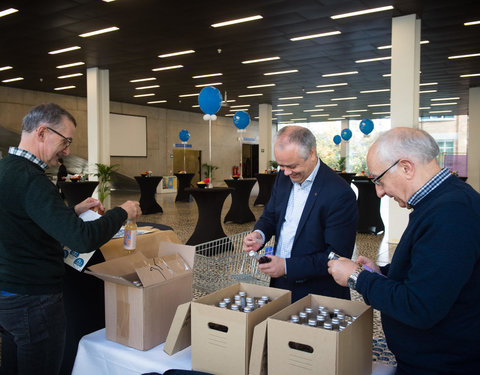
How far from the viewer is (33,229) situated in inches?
64.0

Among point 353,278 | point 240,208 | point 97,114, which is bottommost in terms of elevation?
point 240,208

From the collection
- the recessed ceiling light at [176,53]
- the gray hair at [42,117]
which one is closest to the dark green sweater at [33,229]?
the gray hair at [42,117]

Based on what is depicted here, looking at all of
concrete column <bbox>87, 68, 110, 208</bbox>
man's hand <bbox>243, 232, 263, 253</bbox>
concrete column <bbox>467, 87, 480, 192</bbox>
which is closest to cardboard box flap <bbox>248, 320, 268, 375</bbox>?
man's hand <bbox>243, 232, 263, 253</bbox>

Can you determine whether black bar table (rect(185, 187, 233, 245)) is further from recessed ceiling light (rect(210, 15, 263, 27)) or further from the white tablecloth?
the white tablecloth

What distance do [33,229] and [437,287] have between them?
142cm

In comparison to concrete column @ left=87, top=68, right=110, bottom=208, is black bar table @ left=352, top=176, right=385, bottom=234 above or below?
below

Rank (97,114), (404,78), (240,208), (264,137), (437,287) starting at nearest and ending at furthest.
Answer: (437,287) < (404,78) < (240,208) < (97,114) < (264,137)

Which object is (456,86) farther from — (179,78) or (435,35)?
(179,78)

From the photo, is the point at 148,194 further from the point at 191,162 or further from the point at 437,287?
the point at 191,162

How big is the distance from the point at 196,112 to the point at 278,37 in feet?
51.6

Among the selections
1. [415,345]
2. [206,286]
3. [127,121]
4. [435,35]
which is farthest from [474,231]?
[127,121]

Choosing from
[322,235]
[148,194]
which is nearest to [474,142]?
[148,194]

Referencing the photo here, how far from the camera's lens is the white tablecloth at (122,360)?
153 cm

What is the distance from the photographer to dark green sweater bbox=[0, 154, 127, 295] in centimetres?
155
